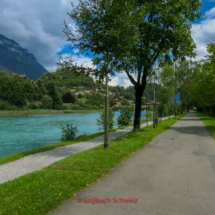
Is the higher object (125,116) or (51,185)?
(125,116)

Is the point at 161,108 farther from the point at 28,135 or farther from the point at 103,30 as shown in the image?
the point at 103,30

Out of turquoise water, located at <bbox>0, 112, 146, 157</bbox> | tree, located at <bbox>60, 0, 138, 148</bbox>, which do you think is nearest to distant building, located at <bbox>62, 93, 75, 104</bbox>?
turquoise water, located at <bbox>0, 112, 146, 157</bbox>

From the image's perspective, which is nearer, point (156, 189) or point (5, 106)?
point (156, 189)

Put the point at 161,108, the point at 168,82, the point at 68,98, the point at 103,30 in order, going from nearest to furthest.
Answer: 1. the point at 103,30
2. the point at 168,82
3. the point at 161,108
4. the point at 68,98

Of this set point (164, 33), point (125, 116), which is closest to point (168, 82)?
point (125, 116)

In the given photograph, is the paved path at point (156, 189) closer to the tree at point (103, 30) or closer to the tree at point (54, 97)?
the tree at point (103, 30)

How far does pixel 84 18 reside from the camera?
9047 millimetres

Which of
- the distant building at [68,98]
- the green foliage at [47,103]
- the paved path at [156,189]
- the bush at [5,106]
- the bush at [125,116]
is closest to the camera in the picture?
the paved path at [156,189]

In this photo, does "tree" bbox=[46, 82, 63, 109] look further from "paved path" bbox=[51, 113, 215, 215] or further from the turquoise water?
"paved path" bbox=[51, 113, 215, 215]

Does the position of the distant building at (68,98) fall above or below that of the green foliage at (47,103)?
above

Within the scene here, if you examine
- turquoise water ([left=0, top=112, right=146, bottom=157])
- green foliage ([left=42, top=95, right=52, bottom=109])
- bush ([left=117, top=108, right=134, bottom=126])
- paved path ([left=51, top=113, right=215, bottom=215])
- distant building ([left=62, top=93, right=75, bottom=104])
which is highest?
distant building ([left=62, top=93, right=75, bottom=104])

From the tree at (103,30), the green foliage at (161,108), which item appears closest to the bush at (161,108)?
the green foliage at (161,108)

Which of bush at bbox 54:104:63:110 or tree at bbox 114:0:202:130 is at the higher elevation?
tree at bbox 114:0:202:130

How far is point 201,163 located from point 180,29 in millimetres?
10006
